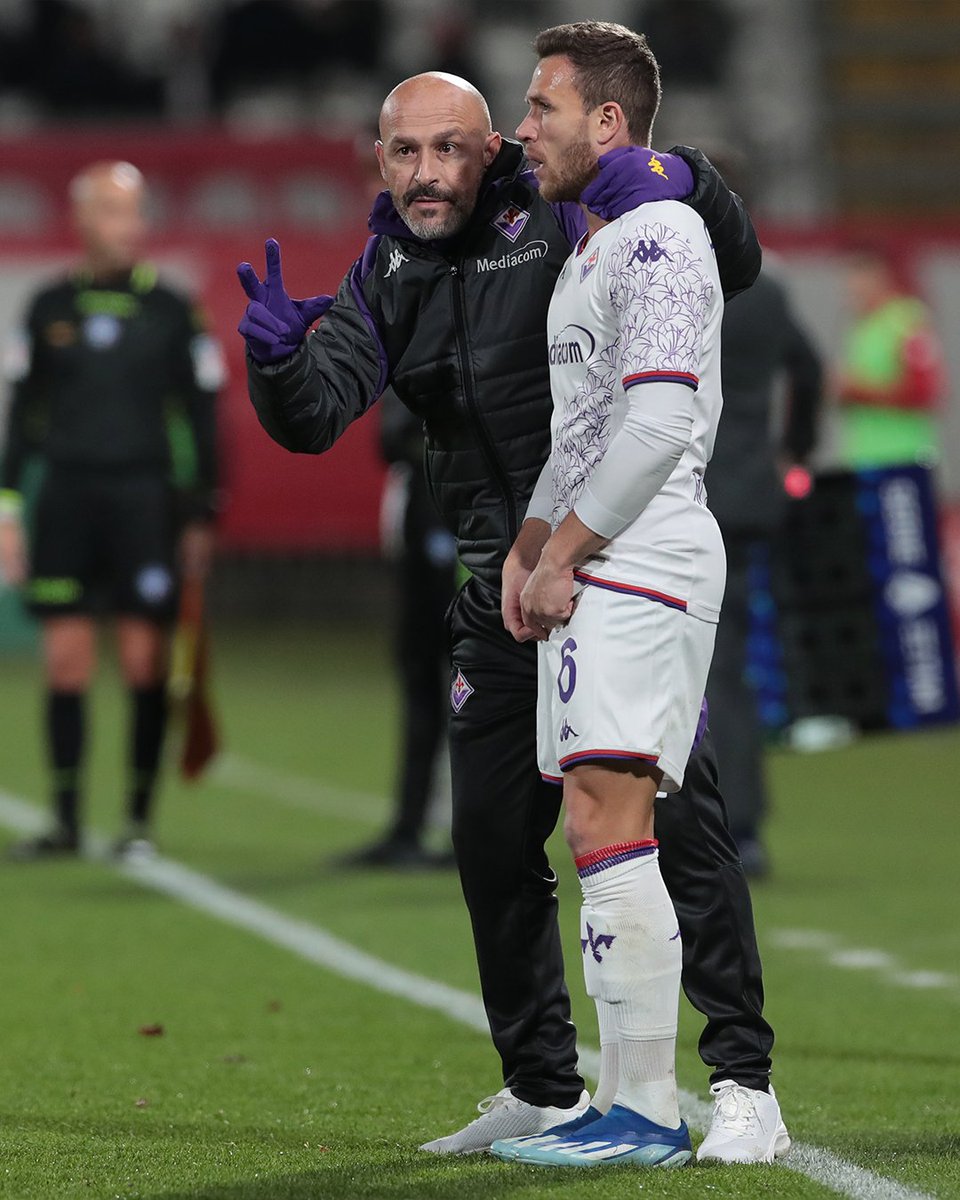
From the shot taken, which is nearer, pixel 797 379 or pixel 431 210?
pixel 431 210

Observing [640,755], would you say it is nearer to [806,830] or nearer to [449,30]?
[806,830]

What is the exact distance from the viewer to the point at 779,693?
838cm

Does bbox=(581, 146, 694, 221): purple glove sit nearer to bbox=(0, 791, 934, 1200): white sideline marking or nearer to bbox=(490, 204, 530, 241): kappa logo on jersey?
bbox=(490, 204, 530, 241): kappa logo on jersey

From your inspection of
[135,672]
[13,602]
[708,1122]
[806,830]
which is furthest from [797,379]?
[13,602]

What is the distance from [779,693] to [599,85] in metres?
5.01

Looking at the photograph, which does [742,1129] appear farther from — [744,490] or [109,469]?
[109,469]

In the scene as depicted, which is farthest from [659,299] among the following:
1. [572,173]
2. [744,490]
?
[744,490]

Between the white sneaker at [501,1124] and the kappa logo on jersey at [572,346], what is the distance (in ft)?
4.10

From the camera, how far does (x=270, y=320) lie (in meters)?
3.55

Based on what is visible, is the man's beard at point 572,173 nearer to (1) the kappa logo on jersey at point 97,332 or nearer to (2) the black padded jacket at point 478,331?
(2) the black padded jacket at point 478,331

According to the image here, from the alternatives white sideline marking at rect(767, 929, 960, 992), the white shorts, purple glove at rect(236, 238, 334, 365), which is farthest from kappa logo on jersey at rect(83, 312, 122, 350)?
the white shorts

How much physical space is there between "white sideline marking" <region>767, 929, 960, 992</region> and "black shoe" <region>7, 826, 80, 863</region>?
2.79 meters

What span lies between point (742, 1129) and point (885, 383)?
449 inches

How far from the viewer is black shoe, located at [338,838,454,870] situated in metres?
7.73
